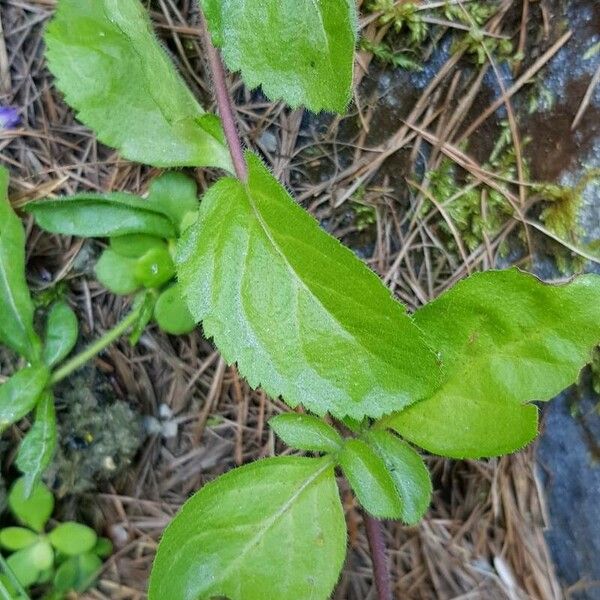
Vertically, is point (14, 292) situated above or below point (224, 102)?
below

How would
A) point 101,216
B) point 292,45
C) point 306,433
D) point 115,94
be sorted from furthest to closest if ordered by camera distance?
point 101,216, point 115,94, point 306,433, point 292,45

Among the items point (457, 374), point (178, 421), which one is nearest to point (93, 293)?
point (178, 421)

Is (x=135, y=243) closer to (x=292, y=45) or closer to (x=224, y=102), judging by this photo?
(x=224, y=102)

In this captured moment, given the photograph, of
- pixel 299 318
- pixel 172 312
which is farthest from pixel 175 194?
pixel 299 318

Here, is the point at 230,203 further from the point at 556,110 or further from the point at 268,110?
the point at 556,110

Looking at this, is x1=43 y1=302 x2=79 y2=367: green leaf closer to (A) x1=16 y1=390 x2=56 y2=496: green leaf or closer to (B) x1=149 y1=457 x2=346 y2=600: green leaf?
(A) x1=16 y1=390 x2=56 y2=496: green leaf

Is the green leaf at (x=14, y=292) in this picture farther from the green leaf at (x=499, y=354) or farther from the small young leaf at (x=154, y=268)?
the green leaf at (x=499, y=354)
